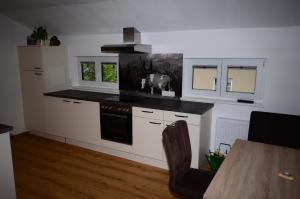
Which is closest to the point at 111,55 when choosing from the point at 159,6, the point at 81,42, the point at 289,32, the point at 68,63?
the point at 81,42

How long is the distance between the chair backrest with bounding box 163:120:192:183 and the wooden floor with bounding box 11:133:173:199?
2.72ft

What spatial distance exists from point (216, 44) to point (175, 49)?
61 centimetres

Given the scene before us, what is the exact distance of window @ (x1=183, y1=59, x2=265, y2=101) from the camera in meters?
3.06

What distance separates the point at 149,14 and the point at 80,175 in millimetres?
2359

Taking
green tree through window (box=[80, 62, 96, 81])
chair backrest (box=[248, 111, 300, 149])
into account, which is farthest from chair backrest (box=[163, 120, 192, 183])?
green tree through window (box=[80, 62, 96, 81])

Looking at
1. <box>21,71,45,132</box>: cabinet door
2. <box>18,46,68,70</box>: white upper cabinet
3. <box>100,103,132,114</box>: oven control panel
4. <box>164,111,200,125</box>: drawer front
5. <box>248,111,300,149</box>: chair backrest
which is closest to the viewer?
<box>248,111,300,149</box>: chair backrest

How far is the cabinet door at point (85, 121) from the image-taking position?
3660 millimetres

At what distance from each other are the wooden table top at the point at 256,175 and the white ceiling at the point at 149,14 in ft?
4.90

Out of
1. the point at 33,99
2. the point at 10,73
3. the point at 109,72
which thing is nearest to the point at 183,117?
the point at 109,72

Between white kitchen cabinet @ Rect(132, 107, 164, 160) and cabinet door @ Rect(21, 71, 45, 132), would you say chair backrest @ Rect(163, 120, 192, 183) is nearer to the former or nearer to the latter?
white kitchen cabinet @ Rect(132, 107, 164, 160)

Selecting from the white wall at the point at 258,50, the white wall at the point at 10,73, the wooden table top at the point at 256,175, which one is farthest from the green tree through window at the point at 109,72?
the wooden table top at the point at 256,175

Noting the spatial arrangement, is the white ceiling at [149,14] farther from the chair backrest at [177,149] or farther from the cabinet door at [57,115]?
the chair backrest at [177,149]

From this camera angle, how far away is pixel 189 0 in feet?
8.52

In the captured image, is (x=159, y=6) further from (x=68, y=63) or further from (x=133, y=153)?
(x=68, y=63)
